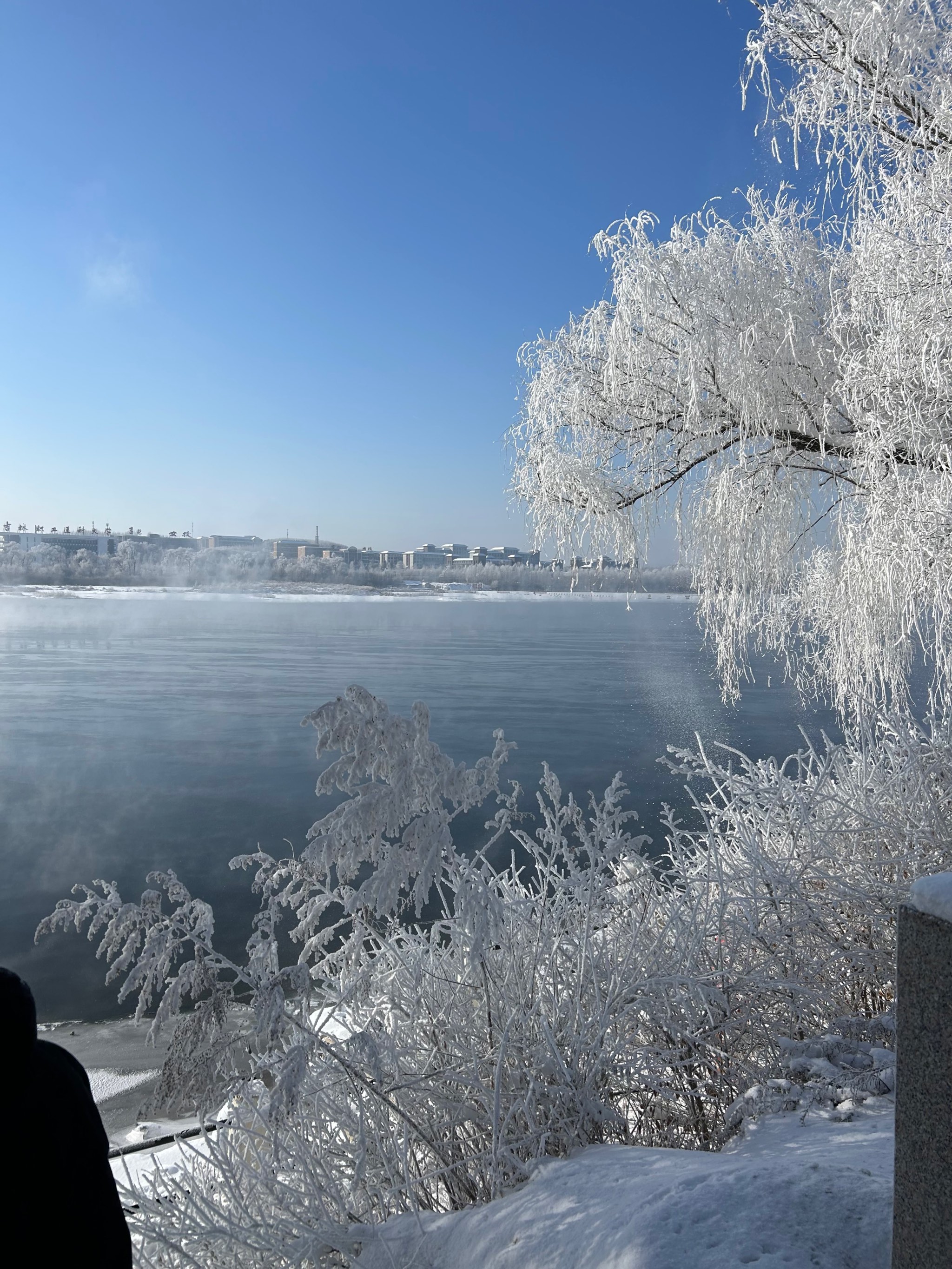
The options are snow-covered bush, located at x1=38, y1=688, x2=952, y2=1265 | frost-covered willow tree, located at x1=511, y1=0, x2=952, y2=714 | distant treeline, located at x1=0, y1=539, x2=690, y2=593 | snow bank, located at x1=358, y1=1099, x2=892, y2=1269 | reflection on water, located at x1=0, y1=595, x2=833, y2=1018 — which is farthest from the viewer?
distant treeline, located at x1=0, y1=539, x2=690, y2=593

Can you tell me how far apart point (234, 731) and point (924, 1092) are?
17.4 metres

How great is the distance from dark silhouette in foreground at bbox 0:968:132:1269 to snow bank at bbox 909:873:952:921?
4.77 ft

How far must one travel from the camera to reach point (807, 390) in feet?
20.9

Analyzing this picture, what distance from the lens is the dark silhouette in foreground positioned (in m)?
1.33

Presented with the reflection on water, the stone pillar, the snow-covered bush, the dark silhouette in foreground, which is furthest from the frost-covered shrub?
the reflection on water

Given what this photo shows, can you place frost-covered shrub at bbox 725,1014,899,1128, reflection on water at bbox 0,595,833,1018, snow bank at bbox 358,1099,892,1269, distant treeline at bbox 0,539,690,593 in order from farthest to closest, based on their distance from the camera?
1. distant treeline at bbox 0,539,690,593
2. reflection on water at bbox 0,595,833,1018
3. frost-covered shrub at bbox 725,1014,899,1128
4. snow bank at bbox 358,1099,892,1269

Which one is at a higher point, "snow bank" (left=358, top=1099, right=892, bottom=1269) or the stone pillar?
the stone pillar

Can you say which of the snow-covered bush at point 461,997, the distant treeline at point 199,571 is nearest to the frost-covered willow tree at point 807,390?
the snow-covered bush at point 461,997

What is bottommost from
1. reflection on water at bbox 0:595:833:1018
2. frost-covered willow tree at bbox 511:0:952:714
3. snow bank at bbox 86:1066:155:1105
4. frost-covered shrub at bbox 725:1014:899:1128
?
snow bank at bbox 86:1066:155:1105

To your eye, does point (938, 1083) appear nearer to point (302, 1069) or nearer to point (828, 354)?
point (302, 1069)

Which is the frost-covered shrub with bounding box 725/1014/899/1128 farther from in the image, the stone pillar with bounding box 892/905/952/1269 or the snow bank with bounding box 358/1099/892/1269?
the stone pillar with bounding box 892/905/952/1269

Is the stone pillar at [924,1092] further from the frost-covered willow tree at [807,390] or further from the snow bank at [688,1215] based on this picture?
the frost-covered willow tree at [807,390]

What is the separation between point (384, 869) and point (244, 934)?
6.13m

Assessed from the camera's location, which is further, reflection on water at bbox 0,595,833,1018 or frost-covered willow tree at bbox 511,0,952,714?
reflection on water at bbox 0,595,833,1018
